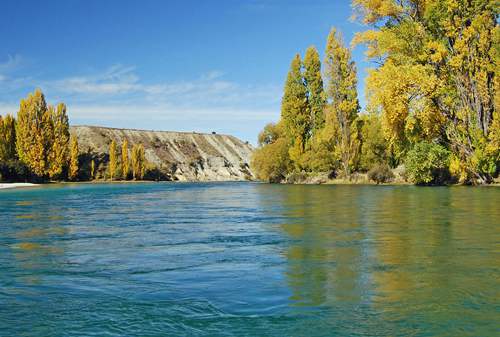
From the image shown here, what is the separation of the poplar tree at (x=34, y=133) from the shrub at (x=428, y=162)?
63779 millimetres

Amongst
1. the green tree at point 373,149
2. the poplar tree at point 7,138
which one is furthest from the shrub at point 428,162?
the poplar tree at point 7,138

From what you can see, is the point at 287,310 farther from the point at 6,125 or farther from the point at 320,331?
the point at 6,125

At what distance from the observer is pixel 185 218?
17.0 m

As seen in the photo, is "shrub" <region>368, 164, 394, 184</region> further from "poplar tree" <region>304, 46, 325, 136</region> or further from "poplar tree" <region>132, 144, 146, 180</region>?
"poplar tree" <region>132, 144, 146, 180</region>

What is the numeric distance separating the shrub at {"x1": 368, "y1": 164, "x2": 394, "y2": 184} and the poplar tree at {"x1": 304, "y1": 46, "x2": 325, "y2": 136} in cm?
1257

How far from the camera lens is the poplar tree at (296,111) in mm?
62250

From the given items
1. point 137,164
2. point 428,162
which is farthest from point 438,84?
point 137,164

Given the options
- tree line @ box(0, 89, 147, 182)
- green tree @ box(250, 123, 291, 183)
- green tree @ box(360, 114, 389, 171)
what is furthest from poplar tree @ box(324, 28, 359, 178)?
tree line @ box(0, 89, 147, 182)

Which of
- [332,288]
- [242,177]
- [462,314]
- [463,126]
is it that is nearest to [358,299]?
[332,288]

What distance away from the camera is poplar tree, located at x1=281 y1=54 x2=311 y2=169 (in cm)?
6225

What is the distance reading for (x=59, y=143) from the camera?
84.9m

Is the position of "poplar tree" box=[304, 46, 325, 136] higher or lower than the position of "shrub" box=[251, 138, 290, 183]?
higher

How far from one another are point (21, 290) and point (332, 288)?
419 centimetres

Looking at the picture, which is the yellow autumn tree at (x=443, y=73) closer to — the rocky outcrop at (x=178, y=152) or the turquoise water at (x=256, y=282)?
the turquoise water at (x=256, y=282)
